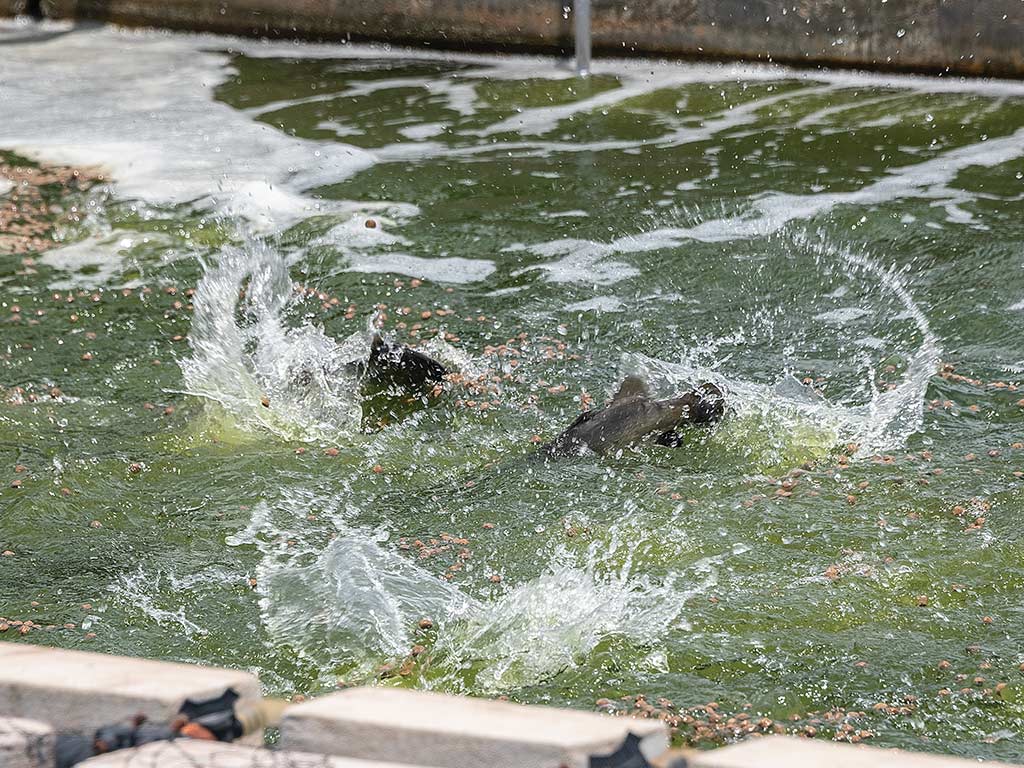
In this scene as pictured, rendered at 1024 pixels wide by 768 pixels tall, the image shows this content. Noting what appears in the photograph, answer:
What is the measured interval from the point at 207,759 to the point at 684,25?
9.69 metres

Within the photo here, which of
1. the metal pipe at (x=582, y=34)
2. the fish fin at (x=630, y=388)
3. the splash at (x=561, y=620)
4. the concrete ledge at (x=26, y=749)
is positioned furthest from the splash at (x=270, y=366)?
the metal pipe at (x=582, y=34)

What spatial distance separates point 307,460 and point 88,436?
37.4 inches

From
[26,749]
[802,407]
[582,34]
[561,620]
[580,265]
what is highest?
[582,34]

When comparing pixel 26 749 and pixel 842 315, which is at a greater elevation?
pixel 26 749

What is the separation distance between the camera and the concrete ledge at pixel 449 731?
2.24 m

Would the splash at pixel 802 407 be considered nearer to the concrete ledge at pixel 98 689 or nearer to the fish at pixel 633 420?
the fish at pixel 633 420

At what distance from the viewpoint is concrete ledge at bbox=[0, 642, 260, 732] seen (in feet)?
7.98

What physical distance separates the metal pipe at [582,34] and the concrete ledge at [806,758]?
9428 mm

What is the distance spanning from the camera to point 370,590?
4.26m

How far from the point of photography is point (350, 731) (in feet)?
7.71

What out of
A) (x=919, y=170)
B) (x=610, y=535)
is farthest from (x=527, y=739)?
(x=919, y=170)

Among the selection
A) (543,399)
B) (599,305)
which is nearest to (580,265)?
(599,305)

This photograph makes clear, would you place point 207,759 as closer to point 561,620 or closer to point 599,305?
point 561,620

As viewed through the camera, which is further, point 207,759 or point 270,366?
point 270,366
